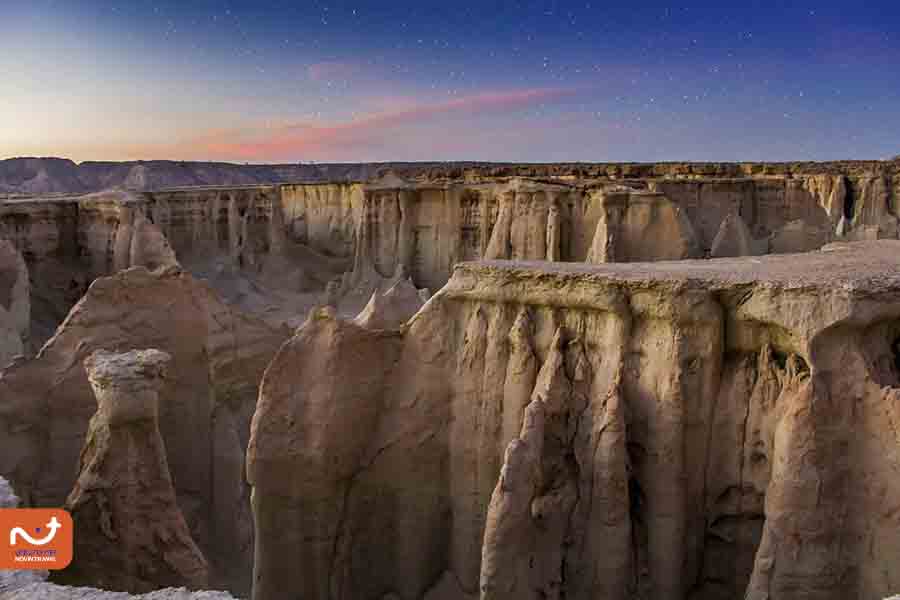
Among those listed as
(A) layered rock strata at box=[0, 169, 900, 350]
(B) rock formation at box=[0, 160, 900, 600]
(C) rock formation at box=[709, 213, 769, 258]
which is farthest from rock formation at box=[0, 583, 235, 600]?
(C) rock formation at box=[709, 213, 769, 258]

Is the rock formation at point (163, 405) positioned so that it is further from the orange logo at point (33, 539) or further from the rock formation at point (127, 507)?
the orange logo at point (33, 539)

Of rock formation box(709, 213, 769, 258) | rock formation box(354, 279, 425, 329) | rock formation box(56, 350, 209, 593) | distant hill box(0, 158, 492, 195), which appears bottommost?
rock formation box(56, 350, 209, 593)

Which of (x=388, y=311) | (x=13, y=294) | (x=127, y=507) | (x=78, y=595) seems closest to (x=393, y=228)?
(x=13, y=294)

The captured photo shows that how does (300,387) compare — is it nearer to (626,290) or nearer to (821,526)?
(626,290)

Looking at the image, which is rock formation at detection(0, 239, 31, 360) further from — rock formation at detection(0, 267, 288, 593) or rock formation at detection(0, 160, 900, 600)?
rock formation at detection(0, 160, 900, 600)

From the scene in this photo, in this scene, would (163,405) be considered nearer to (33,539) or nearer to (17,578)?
(33,539)

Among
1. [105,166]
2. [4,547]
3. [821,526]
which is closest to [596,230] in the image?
[821,526]
